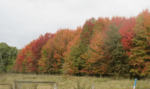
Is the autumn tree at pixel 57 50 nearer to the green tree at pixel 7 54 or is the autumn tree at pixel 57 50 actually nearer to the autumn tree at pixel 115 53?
the autumn tree at pixel 115 53

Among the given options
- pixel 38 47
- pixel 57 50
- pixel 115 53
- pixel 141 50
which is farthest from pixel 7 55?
pixel 141 50

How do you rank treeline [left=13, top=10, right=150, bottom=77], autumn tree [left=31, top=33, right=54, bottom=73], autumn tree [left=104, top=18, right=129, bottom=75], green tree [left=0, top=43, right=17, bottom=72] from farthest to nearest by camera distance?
green tree [left=0, top=43, right=17, bottom=72], autumn tree [left=31, top=33, right=54, bottom=73], autumn tree [left=104, top=18, right=129, bottom=75], treeline [left=13, top=10, right=150, bottom=77]

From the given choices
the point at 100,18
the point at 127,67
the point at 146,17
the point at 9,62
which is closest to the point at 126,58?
the point at 127,67

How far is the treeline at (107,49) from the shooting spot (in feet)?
87.0

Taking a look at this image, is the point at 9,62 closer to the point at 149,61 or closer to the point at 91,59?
the point at 91,59

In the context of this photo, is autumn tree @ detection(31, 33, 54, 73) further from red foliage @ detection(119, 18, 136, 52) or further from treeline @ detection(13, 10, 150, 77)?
red foliage @ detection(119, 18, 136, 52)

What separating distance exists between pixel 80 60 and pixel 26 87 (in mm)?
31257

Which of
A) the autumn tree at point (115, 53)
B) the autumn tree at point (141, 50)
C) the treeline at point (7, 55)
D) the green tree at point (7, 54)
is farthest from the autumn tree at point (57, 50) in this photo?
the green tree at point (7, 54)

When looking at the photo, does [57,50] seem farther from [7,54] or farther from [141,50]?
[7,54]

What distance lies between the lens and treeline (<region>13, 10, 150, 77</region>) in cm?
2653

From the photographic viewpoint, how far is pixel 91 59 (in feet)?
112

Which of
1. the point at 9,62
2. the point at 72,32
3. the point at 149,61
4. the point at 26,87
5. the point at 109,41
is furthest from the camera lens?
the point at 9,62

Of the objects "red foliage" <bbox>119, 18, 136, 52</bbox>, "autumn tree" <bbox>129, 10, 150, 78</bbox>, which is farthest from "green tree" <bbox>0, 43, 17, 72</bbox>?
"autumn tree" <bbox>129, 10, 150, 78</bbox>

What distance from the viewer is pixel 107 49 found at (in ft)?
101
